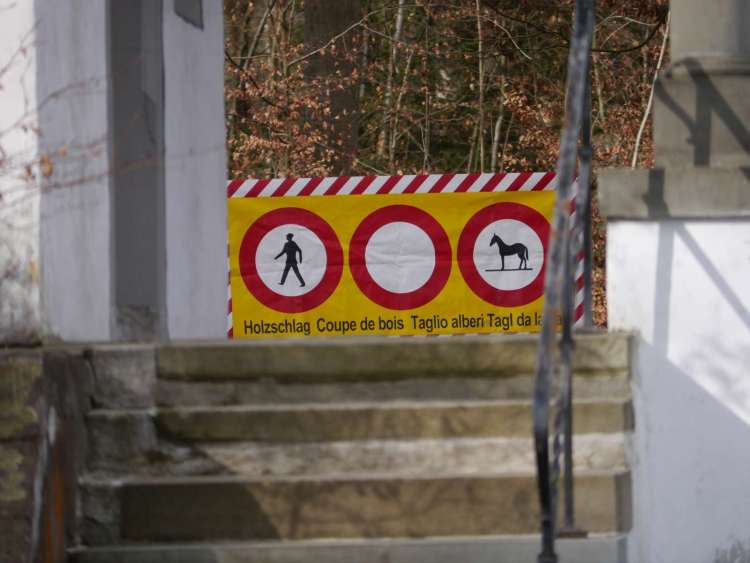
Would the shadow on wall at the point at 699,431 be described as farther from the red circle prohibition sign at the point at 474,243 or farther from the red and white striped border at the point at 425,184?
the red and white striped border at the point at 425,184

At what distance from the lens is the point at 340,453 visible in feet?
20.1

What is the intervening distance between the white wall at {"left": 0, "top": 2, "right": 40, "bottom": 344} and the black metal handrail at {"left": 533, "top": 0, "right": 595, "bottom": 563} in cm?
183

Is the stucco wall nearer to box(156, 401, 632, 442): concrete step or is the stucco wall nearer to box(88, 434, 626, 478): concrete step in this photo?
box(88, 434, 626, 478): concrete step

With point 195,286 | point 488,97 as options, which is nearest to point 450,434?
point 195,286

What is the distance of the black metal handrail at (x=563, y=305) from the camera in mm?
5070

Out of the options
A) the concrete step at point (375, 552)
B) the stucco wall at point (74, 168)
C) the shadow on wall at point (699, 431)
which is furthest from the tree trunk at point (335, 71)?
the concrete step at point (375, 552)

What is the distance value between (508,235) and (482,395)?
495 centimetres

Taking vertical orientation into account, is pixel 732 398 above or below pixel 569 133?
below

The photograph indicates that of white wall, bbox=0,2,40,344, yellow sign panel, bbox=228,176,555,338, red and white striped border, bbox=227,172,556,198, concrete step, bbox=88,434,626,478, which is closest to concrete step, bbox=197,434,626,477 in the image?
concrete step, bbox=88,434,626,478

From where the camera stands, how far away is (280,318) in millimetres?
11219

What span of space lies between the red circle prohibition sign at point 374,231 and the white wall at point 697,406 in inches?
197

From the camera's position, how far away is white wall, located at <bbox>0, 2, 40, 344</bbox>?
5.89 m

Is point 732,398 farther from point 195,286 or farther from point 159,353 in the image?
point 195,286

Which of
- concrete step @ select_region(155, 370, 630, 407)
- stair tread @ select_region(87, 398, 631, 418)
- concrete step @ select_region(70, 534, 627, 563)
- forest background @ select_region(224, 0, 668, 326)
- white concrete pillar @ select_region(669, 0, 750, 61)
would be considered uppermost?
forest background @ select_region(224, 0, 668, 326)
